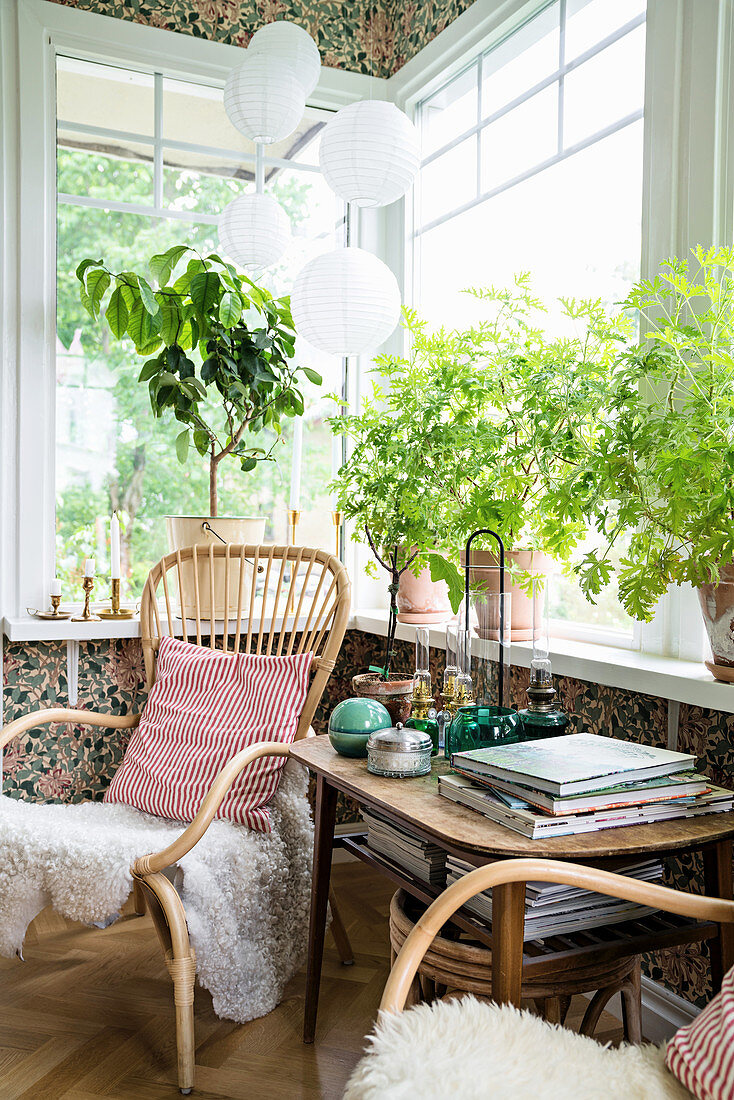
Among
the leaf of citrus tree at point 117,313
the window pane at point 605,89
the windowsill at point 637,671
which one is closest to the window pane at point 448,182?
the window pane at point 605,89

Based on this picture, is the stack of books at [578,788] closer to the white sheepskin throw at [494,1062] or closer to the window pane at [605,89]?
the white sheepskin throw at [494,1062]

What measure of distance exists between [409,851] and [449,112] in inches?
95.9

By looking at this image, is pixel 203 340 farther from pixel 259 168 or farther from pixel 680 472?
pixel 680 472

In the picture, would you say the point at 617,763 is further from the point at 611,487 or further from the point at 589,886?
the point at 611,487

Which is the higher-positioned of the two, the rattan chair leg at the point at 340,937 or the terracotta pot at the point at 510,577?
the terracotta pot at the point at 510,577

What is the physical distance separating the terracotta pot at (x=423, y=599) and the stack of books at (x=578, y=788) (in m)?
1.18

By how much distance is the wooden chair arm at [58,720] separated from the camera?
2.13m

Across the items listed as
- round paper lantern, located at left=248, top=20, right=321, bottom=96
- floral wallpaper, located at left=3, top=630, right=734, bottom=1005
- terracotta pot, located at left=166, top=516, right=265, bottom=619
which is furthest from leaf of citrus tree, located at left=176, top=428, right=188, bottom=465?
round paper lantern, located at left=248, top=20, right=321, bottom=96

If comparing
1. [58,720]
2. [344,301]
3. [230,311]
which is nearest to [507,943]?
[58,720]

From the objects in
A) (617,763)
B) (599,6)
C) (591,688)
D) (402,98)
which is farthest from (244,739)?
(402,98)

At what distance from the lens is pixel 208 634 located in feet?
9.16

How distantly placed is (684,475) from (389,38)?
2.53m

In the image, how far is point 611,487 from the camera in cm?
150

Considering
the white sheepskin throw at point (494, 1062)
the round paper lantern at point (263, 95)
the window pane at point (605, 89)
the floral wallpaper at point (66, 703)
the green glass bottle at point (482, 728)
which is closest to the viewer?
the white sheepskin throw at point (494, 1062)
